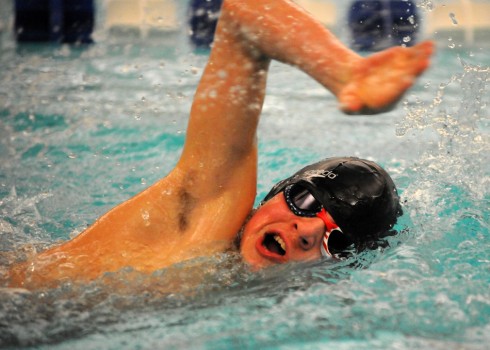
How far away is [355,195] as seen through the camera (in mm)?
1981

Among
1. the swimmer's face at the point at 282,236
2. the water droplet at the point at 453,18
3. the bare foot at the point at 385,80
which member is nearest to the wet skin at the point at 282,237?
the swimmer's face at the point at 282,236

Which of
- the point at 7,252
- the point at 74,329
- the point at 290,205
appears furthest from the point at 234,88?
the point at 7,252

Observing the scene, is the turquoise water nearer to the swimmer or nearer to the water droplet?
the swimmer

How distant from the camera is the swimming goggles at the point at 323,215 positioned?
1.97m

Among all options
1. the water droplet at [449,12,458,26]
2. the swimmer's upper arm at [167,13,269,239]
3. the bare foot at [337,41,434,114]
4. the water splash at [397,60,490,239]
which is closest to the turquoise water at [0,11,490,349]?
the water splash at [397,60,490,239]

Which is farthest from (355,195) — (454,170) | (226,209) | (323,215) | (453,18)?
(453,18)

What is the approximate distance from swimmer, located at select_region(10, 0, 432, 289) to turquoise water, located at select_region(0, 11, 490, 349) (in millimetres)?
57

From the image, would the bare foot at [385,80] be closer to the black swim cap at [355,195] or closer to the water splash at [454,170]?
the black swim cap at [355,195]

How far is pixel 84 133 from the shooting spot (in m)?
3.83

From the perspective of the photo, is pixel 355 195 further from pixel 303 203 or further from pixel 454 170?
pixel 454 170

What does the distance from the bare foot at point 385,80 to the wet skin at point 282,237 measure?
1.89ft

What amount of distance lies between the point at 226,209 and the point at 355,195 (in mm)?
348

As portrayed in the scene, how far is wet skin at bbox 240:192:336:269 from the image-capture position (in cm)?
195

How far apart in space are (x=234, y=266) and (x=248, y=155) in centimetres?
30
